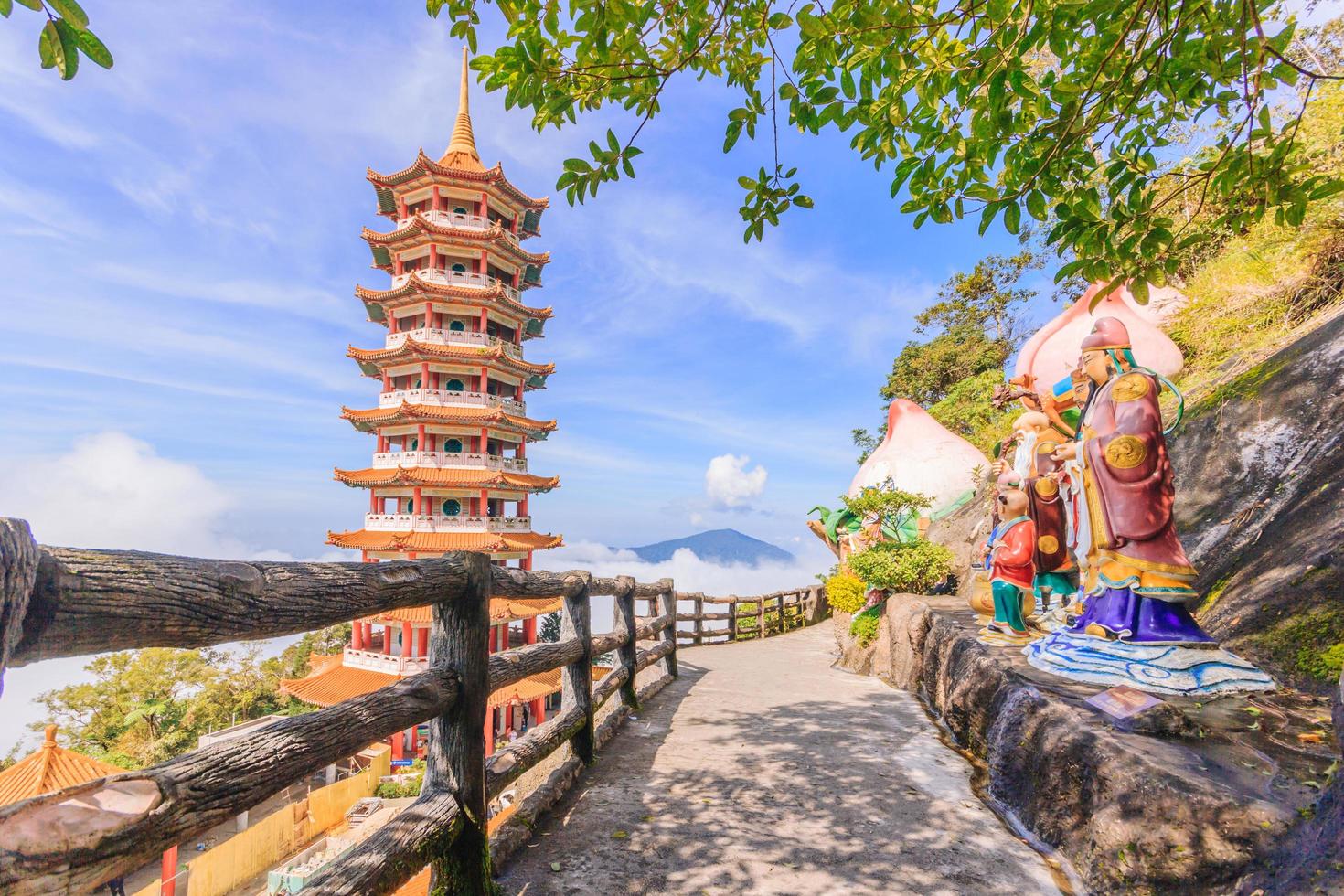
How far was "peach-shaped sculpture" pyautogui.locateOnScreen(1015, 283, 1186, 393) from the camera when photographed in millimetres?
8891

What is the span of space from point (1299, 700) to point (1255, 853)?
167 centimetres

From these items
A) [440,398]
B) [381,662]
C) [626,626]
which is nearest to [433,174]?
[440,398]

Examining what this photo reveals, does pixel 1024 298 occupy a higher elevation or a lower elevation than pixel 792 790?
higher

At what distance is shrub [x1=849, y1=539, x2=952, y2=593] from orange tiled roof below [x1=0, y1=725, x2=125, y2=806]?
28.9 ft

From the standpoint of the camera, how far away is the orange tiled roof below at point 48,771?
604 cm

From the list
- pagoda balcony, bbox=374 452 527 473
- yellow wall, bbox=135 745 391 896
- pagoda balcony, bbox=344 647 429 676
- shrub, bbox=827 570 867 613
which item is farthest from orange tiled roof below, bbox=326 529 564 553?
shrub, bbox=827 570 867 613

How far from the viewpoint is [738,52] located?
298cm

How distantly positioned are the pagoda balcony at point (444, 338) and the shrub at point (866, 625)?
1581 centimetres

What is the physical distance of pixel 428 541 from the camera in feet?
62.6

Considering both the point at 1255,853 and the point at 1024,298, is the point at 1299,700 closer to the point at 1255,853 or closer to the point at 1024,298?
the point at 1255,853

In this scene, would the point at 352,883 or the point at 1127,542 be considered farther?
the point at 1127,542

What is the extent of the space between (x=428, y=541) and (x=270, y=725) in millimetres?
18923

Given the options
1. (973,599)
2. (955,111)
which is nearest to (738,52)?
(955,111)

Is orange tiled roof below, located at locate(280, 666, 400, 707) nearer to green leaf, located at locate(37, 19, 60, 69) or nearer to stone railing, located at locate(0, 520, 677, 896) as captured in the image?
stone railing, located at locate(0, 520, 677, 896)
